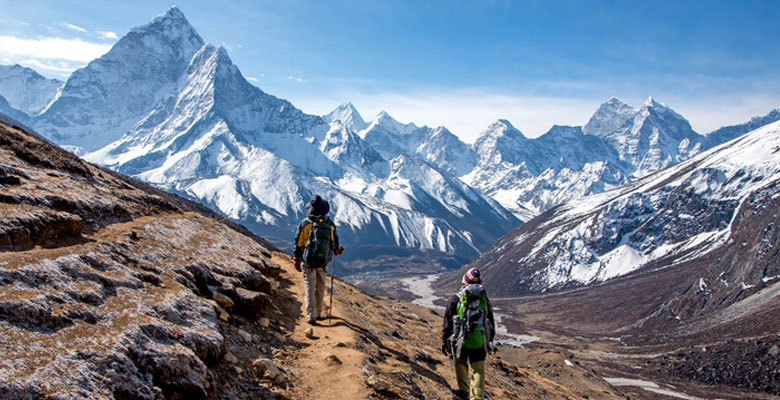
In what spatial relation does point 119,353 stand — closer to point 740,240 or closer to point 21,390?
point 21,390

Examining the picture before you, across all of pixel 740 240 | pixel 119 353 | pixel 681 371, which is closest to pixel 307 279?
pixel 119 353

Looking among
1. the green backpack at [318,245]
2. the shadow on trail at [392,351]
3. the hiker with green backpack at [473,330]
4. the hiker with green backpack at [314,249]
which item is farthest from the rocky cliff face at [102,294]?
Answer: the hiker with green backpack at [473,330]

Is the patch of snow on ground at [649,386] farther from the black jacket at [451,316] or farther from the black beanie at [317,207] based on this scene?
the black beanie at [317,207]

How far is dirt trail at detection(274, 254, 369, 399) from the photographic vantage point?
1086 cm

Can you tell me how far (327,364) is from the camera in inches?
478

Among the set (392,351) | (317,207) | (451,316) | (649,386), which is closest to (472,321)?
(451,316)

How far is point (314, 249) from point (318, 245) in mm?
193

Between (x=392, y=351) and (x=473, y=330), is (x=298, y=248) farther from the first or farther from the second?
(x=473, y=330)

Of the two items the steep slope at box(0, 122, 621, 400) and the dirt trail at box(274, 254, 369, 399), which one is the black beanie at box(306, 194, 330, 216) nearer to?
the steep slope at box(0, 122, 621, 400)

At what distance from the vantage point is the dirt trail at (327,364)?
35.6ft

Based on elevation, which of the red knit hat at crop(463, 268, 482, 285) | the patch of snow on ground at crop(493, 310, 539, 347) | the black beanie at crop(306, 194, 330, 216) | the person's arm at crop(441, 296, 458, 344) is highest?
the black beanie at crop(306, 194, 330, 216)

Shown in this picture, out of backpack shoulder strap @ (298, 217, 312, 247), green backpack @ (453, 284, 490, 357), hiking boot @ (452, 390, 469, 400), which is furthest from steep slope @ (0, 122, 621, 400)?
backpack shoulder strap @ (298, 217, 312, 247)

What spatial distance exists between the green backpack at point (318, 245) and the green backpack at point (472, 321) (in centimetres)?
503

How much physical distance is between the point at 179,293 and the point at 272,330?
330 centimetres
